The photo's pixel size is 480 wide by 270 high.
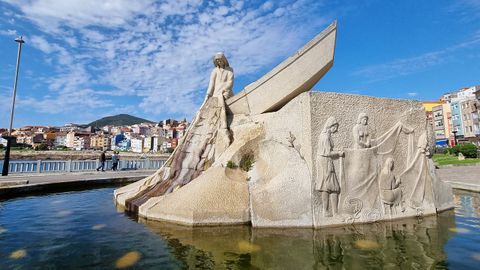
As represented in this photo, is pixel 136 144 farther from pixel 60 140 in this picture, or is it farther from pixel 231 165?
pixel 231 165

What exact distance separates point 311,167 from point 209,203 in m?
2.31

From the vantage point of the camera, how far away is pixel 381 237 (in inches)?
201

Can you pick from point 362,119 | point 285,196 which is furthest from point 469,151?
point 285,196

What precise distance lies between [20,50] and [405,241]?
21.9 meters

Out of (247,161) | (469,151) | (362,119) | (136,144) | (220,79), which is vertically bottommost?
(247,161)

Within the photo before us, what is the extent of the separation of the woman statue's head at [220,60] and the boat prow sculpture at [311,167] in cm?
224

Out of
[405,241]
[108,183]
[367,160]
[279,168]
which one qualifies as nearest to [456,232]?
[405,241]

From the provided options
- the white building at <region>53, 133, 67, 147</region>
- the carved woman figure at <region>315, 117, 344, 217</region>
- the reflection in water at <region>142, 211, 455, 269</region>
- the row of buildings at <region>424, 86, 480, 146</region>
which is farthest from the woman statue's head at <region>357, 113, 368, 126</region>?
the white building at <region>53, 133, 67, 147</region>

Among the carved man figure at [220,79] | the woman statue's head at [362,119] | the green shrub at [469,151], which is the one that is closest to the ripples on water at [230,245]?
the woman statue's head at [362,119]

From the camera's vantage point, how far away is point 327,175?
5.85m

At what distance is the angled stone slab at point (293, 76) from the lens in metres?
7.42

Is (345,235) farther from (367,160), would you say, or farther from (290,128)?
(290,128)

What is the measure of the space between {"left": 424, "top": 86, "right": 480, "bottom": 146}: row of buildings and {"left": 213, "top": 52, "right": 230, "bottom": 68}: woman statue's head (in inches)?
1937

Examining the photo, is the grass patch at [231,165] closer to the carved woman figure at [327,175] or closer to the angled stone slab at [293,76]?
the carved woman figure at [327,175]
